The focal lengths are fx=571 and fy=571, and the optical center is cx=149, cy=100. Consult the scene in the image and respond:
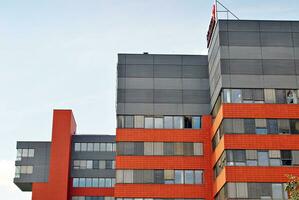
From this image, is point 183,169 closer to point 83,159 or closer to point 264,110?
point 264,110

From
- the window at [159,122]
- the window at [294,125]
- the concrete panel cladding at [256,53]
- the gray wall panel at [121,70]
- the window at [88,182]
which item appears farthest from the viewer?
the window at [88,182]

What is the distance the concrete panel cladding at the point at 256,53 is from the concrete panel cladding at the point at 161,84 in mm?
6726

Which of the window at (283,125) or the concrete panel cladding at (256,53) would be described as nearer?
the window at (283,125)

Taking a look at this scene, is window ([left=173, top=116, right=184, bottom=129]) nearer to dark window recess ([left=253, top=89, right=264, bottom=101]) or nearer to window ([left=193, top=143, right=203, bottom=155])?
window ([left=193, top=143, right=203, bottom=155])

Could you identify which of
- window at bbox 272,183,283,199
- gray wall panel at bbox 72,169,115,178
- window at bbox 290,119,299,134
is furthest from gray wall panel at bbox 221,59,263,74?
gray wall panel at bbox 72,169,115,178

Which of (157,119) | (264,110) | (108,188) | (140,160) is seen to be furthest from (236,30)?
(108,188)

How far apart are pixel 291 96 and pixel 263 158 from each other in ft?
27.1

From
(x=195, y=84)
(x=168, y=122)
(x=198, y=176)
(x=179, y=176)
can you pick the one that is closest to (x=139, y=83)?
(x=168, y=122)

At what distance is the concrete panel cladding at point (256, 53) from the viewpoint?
65.6 metres

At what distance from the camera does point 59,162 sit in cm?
12081

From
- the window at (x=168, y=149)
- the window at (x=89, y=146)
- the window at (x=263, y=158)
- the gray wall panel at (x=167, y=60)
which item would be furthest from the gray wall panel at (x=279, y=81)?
the window at (x=89, y=146)

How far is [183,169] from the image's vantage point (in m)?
71.0

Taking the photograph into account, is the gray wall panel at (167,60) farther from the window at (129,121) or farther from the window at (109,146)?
the window at (109,146)

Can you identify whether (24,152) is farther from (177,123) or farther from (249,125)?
(249,125)
